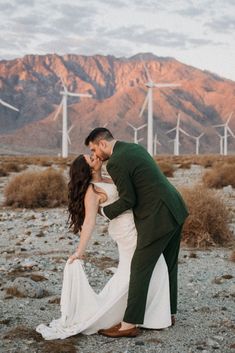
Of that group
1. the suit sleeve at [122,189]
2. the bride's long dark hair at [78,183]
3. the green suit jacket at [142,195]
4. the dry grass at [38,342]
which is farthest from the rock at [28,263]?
the suit sleeve at [122,189]

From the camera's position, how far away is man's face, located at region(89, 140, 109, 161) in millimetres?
6430

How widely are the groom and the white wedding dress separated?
0.43ft

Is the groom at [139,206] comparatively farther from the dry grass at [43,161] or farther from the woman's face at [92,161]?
the dry grass at [43,161]

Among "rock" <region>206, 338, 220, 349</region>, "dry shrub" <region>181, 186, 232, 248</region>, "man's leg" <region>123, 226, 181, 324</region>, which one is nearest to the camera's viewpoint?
"rock" <region>206, 338, 220, 349</region>

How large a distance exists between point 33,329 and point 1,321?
45cm

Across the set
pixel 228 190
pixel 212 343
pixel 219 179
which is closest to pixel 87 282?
pixel 212 343

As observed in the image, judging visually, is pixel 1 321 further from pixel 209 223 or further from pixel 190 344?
pixel 209 223

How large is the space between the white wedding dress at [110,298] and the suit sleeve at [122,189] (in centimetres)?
22

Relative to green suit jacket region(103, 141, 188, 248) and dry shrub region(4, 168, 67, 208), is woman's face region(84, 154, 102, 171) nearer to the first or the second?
green suit jacket region(103, 141, 188, 248)

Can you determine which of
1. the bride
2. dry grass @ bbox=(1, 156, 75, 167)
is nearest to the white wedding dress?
the bride

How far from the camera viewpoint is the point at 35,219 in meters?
16.0

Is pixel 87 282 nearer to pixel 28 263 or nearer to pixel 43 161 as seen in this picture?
pixel 28 263

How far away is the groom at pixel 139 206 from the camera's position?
6426mm

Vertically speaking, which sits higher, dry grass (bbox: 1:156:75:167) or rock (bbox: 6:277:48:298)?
rock (bbox: 6:277:48:298)
